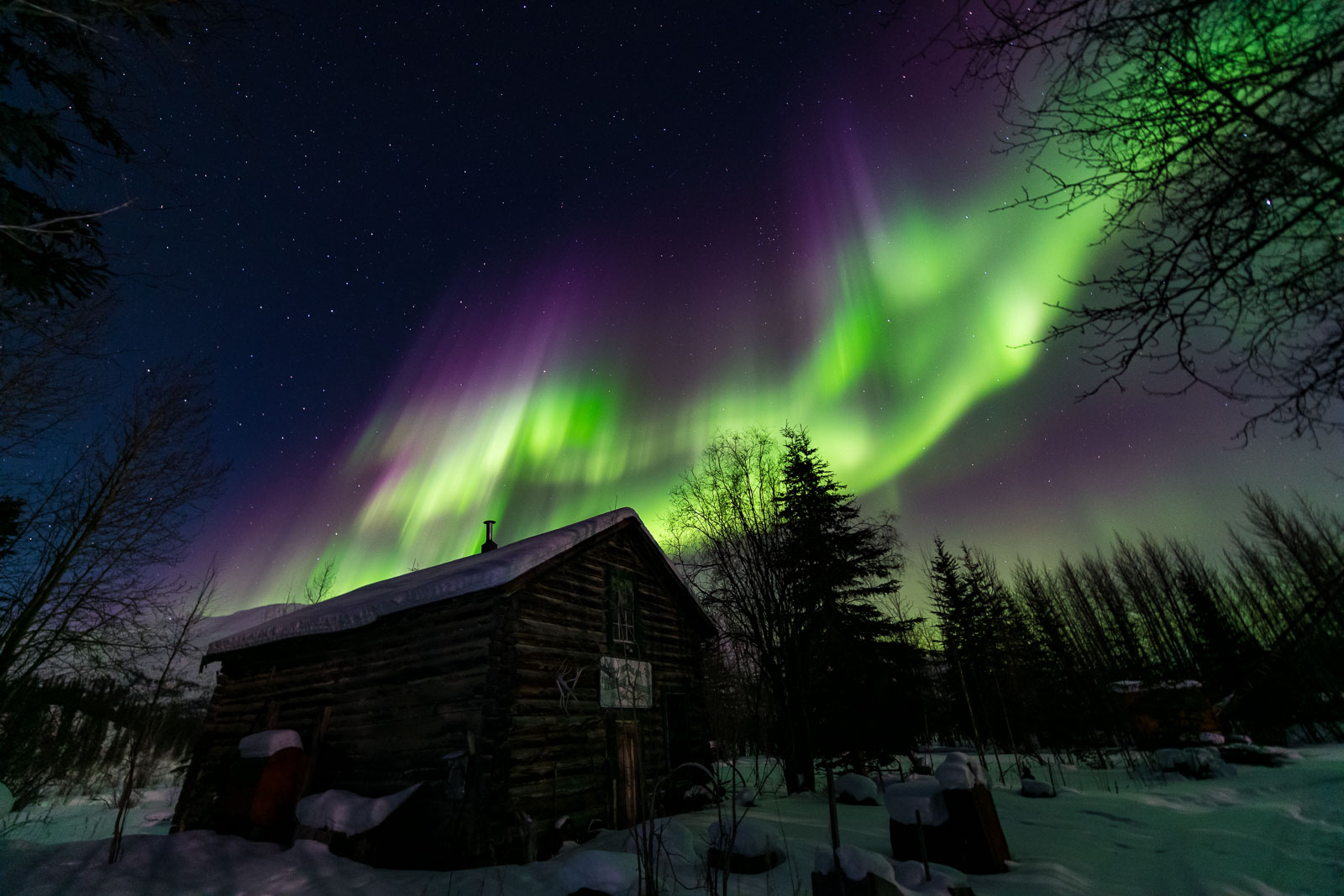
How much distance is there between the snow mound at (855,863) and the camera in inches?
205

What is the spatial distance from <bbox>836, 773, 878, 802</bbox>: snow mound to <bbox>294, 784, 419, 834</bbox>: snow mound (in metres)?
10.7

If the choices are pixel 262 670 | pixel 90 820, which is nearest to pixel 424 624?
pixel 262 670

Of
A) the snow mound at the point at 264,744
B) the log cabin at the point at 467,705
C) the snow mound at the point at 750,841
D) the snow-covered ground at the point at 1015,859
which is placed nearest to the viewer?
the snow-covered ground at the point at 1015,859

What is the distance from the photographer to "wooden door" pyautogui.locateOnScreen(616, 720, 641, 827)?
1148 cm

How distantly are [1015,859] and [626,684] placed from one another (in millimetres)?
7946

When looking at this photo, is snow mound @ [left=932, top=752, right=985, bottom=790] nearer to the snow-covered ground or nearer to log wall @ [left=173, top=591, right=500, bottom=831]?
the snow-covered ground

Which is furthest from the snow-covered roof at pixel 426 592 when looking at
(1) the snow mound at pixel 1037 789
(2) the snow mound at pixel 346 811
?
(1) the snow mound at pixel 1037 789

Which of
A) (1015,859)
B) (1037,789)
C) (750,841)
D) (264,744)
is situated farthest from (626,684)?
(1037,789)

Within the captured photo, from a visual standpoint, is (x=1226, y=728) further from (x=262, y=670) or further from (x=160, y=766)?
(x=160, y=766)

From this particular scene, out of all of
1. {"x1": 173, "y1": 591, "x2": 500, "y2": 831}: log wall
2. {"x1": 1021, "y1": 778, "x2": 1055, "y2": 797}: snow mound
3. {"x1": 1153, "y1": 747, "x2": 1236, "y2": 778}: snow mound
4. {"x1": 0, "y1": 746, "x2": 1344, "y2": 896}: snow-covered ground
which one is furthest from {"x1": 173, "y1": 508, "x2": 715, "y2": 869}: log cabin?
{"x1": 1153, "y1": 747, "x2": 1236, "y2": 778}: snow mound

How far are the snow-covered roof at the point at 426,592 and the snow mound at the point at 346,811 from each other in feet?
10.1

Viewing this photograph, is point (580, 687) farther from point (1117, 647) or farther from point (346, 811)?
point (1117, 647)

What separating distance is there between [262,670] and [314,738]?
3638 mm

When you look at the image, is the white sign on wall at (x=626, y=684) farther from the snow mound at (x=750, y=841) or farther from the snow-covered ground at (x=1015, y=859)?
the snow mound at (x=750, y=841)
